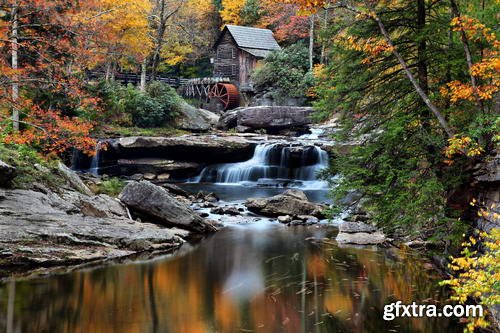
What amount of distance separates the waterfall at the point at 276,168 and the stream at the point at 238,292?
10920 mm

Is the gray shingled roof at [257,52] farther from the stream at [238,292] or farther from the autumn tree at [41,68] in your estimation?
the stream at [238,292]

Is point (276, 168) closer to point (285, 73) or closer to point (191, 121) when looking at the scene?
point (191, 121)

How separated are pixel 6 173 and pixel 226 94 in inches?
1133

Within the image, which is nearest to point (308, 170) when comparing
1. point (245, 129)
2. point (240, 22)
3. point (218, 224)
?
point (245, 129)

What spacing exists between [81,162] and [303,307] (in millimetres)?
19354

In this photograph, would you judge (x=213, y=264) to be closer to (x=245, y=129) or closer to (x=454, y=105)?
(x=454, y=105)

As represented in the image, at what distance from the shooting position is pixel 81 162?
23797mm

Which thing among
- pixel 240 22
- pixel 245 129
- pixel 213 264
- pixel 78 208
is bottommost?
pixel 213 264

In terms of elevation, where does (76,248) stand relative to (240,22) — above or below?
below

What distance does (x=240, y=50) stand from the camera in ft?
131

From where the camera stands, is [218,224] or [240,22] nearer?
[218,224]

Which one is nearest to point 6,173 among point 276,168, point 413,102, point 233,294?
point 233,294

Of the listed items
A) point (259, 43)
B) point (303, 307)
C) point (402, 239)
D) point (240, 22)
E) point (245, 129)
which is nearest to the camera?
point (303, 307)

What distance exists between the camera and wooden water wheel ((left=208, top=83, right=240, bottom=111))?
37875 mm
